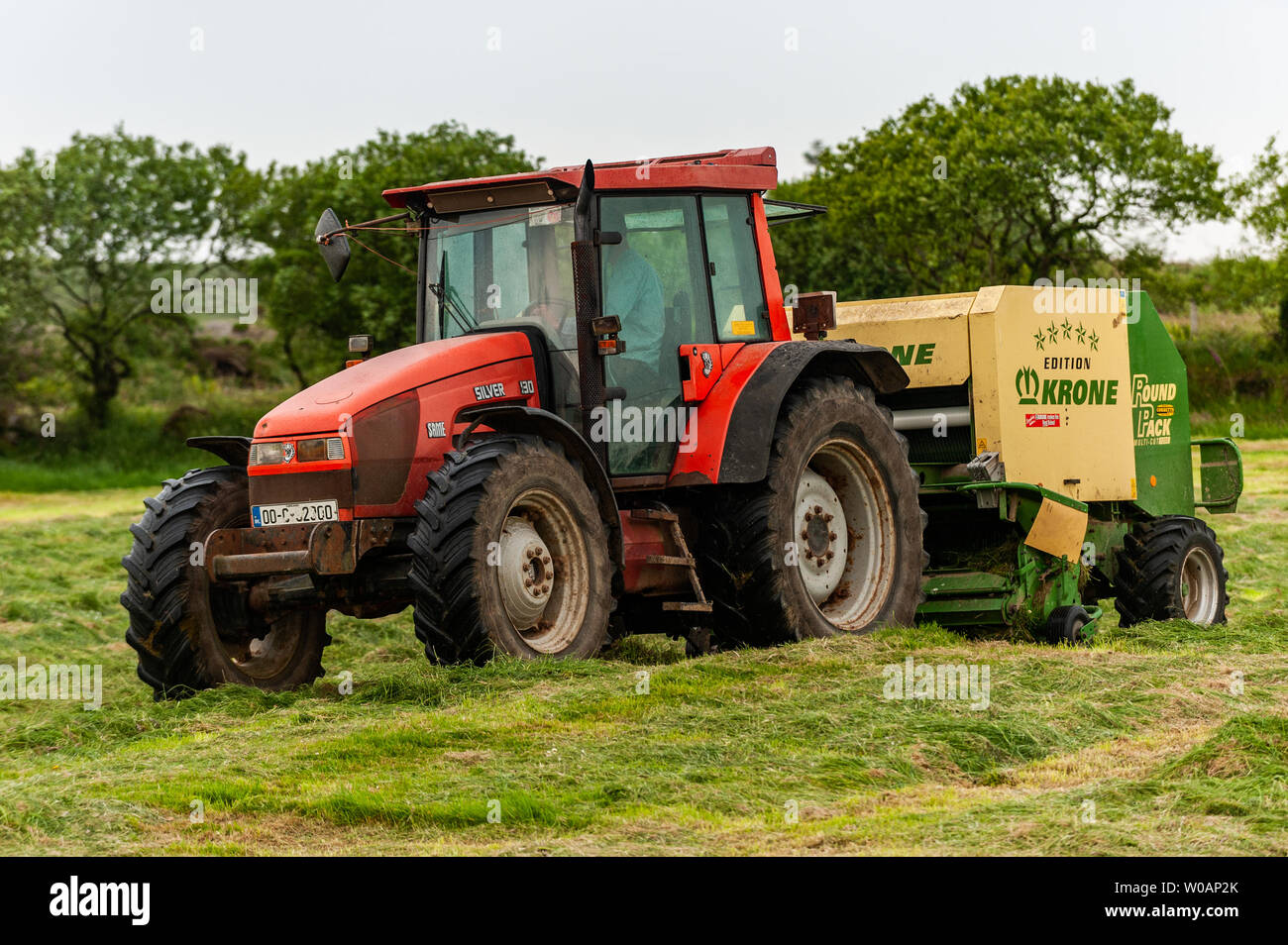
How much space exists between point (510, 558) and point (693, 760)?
1.96m

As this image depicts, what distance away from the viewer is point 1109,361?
38.1 feet

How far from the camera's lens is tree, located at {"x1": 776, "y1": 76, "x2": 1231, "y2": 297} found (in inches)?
1318

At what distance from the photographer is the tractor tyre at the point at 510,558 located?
7.54m

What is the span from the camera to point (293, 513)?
8.13 m

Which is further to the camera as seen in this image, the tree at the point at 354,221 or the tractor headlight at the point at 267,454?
the tree at the point at 354,221

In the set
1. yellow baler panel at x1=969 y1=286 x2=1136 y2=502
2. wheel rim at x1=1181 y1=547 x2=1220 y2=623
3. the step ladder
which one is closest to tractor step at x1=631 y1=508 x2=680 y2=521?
the step ladder

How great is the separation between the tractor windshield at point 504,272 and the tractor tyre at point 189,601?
1.59 meters

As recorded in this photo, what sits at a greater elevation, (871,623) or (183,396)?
(183,396)

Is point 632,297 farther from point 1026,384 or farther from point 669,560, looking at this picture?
point 1026,384

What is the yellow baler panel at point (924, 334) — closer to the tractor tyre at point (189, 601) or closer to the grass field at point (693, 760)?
the grass field at point (693, 760)

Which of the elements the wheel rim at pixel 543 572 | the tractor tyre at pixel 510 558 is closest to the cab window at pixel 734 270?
the tractor tyre at pixel 510 558
